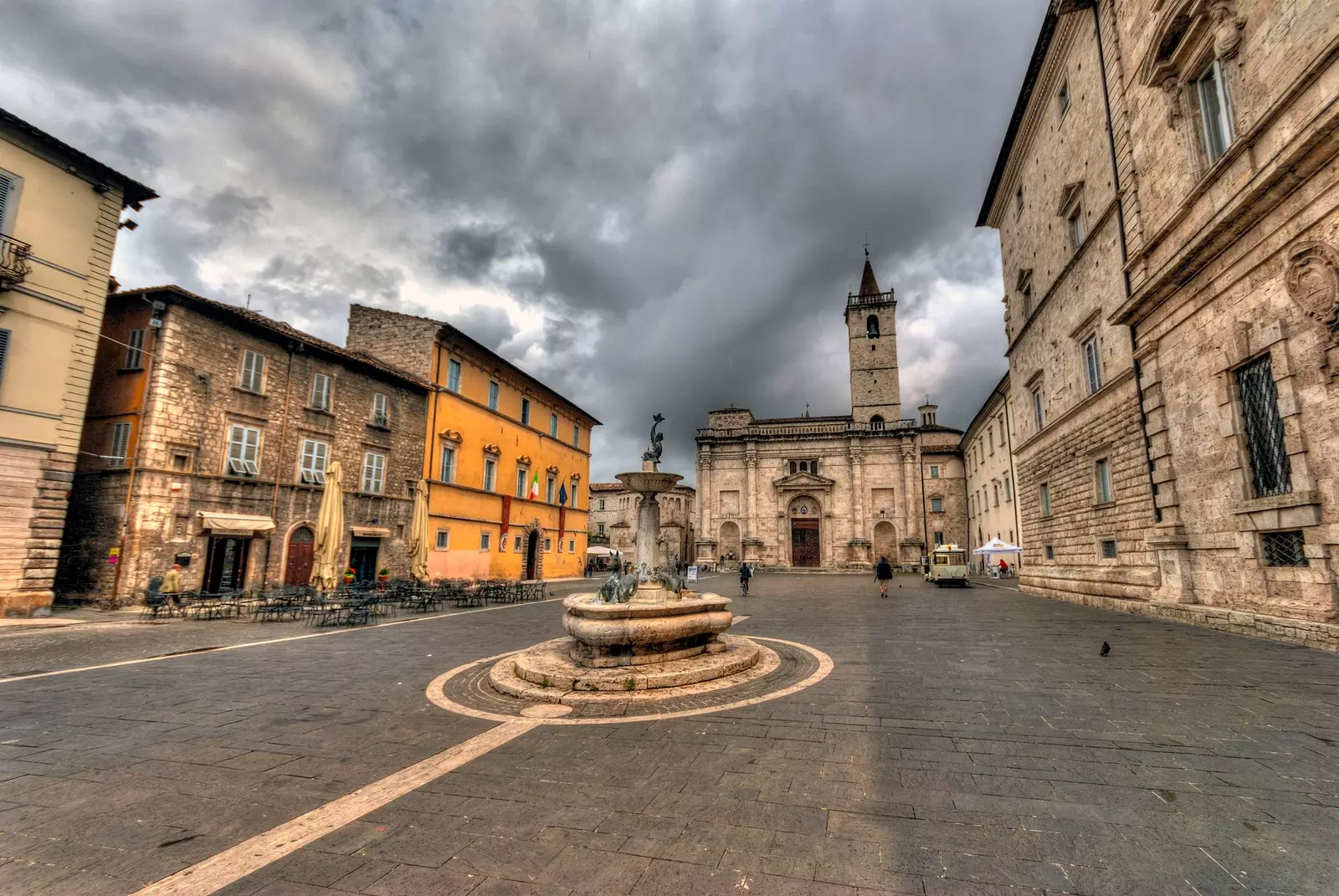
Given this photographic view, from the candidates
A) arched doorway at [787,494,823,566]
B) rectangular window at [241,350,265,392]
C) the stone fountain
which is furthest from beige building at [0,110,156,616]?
arched doorway at [787,494,823,566]

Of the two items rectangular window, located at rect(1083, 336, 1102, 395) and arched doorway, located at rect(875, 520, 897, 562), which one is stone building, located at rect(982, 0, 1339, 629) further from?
arched doorway, located at rect(875, 520, 897, 562)

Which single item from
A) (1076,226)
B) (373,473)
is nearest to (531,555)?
(373,473)

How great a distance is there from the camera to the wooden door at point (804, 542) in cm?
4844

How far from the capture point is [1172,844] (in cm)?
301

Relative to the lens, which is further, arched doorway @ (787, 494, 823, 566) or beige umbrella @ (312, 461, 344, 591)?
arched doorway @ (787, 494, 823, 566)

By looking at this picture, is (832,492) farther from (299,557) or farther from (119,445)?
(119,445)

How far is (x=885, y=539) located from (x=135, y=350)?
4656 centimetres

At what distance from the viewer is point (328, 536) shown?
51.2 feet

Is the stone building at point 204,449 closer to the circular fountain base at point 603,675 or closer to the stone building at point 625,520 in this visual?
the circular fountain base at point 603,675

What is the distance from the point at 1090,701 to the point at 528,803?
555cm

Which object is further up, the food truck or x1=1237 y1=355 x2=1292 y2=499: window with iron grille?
x1=1237 y1=355 x2=1292 y2=499: window with iron grille

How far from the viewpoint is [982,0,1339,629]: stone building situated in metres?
8.43

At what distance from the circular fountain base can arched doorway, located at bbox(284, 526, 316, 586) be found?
1357 cm

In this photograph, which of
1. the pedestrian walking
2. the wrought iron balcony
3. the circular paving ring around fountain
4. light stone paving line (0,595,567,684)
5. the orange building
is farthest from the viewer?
the orange building
